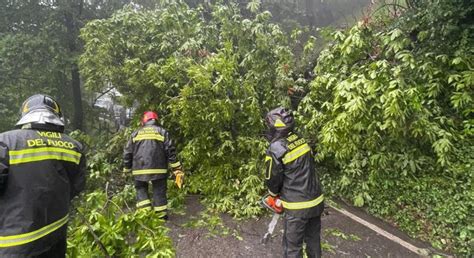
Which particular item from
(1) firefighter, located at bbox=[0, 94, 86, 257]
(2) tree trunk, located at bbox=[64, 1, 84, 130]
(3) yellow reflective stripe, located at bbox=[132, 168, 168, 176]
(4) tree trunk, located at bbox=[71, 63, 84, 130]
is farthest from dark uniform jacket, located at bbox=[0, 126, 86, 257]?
(4) tree trunk, located at bbox=[71, 63, 84, 130]

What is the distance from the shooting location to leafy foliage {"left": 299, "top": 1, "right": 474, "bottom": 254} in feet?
11.6

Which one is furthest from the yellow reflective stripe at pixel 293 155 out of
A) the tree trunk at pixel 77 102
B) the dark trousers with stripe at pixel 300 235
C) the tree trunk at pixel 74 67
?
the tree trunk at pixel 77 102

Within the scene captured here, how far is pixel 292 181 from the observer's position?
2.85m

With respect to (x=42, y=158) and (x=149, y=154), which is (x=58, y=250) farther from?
(x=149, y=154)

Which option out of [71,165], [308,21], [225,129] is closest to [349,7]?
[308,21]

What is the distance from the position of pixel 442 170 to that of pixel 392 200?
0.79m

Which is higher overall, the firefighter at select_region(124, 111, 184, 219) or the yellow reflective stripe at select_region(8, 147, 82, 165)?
the yellow reflective stripe at select_region(8, 147, 82, 165)

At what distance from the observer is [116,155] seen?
650 centimetres

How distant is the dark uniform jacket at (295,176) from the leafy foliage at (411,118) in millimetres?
1020

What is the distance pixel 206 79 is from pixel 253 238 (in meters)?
2.49

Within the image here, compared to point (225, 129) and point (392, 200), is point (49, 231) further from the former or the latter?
point (392, 200)

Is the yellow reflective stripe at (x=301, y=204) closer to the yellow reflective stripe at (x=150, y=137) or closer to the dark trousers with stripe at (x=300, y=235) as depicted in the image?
the dark trousers with stripe at (x=300, y=235)

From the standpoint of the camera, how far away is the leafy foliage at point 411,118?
3.55 meters

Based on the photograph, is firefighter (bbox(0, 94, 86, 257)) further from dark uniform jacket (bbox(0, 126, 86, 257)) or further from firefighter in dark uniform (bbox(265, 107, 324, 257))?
firefighter in dark uniform (bbox(265, 107, 324, 257))
